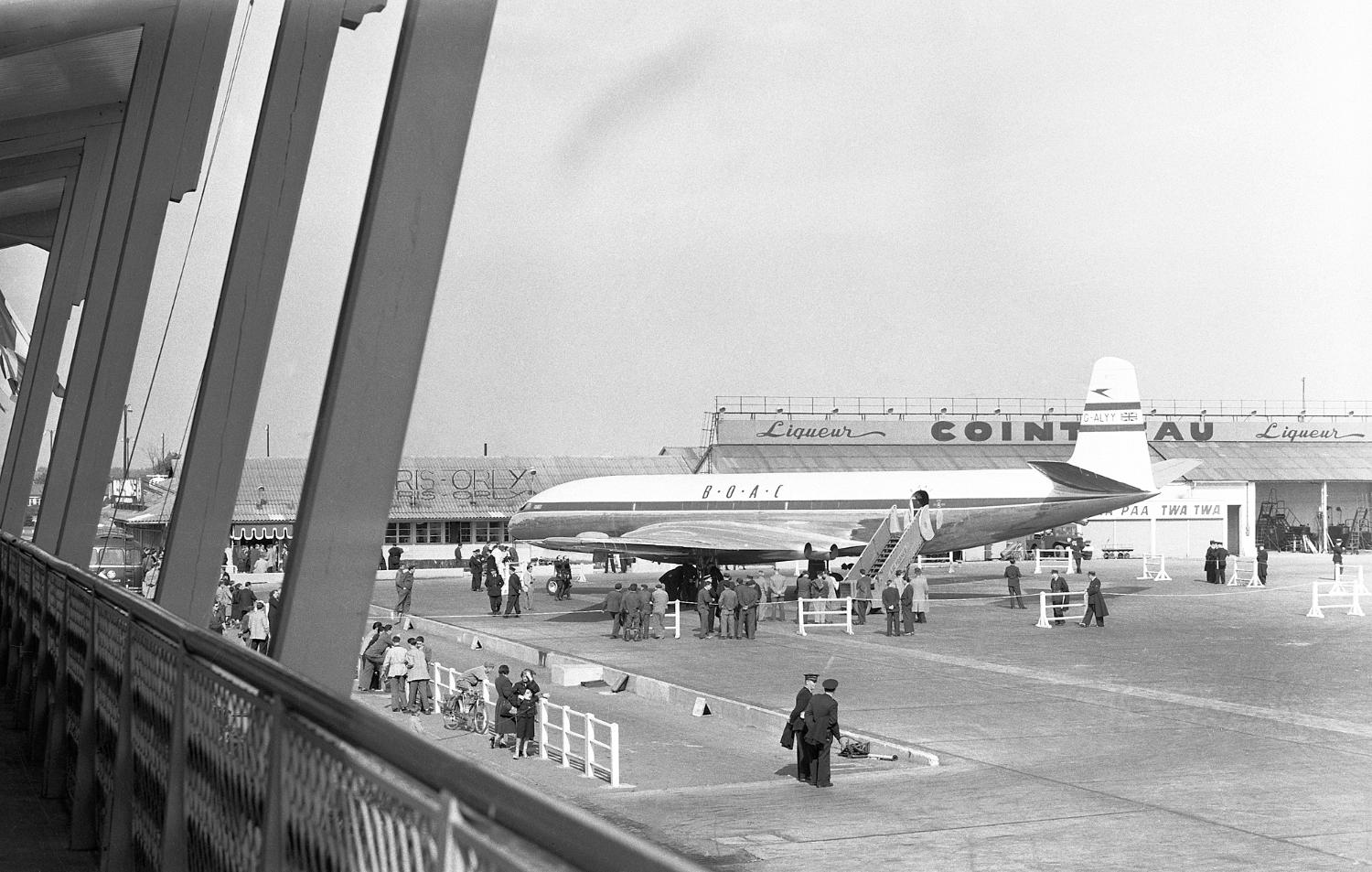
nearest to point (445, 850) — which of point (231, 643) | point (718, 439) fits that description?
point (231, 643)

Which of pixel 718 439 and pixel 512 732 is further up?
pixel 718 439

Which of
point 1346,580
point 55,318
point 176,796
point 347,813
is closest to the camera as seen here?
point 347,813

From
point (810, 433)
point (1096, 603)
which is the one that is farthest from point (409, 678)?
point (810, 433)

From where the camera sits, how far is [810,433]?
63719 millimetres

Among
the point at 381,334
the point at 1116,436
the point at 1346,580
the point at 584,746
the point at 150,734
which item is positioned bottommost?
the point at 584,746

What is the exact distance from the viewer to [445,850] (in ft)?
5.76

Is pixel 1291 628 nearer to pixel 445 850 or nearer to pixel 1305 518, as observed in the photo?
pixel 445 850

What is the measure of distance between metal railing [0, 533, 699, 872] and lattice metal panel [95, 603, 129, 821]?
0.01 meters

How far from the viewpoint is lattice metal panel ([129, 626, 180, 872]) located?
396 cm

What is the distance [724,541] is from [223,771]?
1089 inches

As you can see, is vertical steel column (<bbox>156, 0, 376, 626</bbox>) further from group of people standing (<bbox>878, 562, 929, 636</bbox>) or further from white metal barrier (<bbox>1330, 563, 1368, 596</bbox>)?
white metal barrier (<bbox>1330, 563, 1368, 596</bbox>)

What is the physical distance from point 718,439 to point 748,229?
51173 millimetres

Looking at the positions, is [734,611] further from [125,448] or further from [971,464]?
[971,464]

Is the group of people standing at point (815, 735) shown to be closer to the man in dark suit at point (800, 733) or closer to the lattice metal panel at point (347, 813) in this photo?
the man in dark suit at point (800, 733)
